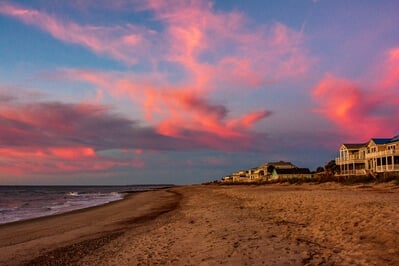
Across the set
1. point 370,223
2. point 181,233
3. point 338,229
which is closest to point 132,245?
point 181,233

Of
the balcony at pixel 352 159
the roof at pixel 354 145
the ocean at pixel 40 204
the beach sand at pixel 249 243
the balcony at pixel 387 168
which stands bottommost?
the ocean at pixel 40 204

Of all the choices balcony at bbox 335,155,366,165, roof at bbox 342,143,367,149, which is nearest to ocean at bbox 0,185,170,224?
balcony at bbox 335,155,366,165

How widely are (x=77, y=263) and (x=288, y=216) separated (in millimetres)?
11270

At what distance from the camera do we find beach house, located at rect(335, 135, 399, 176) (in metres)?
54.5

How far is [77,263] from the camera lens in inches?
518

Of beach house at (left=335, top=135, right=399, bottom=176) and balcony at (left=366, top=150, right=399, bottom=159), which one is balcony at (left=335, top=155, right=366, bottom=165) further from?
balcony at (left=366, top=150, right=399, bottom=159)

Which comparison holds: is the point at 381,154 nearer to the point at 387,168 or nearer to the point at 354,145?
the point at 387,168

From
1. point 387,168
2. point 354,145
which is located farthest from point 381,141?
point 387,168

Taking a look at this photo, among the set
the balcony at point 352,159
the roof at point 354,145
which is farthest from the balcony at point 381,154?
the roof at point 354,145

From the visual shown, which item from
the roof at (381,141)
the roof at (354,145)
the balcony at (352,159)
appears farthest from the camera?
the roof at (354,145)

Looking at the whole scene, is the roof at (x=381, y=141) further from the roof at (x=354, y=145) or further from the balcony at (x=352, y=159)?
the roof at (x=354, y=145)

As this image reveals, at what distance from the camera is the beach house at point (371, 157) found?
54.5 metres

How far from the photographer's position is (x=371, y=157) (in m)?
62.4

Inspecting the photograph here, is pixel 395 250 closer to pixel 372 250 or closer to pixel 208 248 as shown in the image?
pixel 372 250
